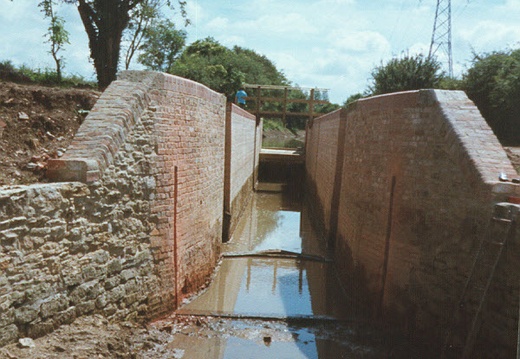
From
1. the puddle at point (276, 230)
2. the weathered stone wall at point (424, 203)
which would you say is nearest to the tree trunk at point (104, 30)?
Result: the puddle at point (276, 230)

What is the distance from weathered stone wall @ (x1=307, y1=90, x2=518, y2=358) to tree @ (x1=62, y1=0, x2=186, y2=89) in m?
8.86

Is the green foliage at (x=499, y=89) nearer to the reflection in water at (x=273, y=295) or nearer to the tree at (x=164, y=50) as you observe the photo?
the reflection in water at (x=273, y=295)

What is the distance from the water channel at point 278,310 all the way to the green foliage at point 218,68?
18940mm

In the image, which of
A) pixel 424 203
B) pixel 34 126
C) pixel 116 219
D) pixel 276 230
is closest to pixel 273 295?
pixel 424 203

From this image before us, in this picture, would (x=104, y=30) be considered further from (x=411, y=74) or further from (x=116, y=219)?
(x=411, y=74)

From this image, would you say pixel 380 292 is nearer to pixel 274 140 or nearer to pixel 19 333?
pixel 19 333

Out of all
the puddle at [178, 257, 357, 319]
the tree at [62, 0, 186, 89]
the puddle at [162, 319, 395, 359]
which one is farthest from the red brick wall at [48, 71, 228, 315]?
the tree at [62, 0, 186, 89]

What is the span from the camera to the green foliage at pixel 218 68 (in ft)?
92.6

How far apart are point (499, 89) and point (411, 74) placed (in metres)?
4.80

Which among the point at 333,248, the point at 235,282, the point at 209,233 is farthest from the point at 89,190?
the point at 333,248

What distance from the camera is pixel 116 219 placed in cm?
496

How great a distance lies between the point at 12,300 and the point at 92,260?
3.37 feet

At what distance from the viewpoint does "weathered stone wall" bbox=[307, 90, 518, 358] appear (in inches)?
192

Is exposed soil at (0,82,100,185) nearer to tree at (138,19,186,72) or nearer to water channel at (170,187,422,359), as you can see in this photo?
water channel at (170,187,422,359)
